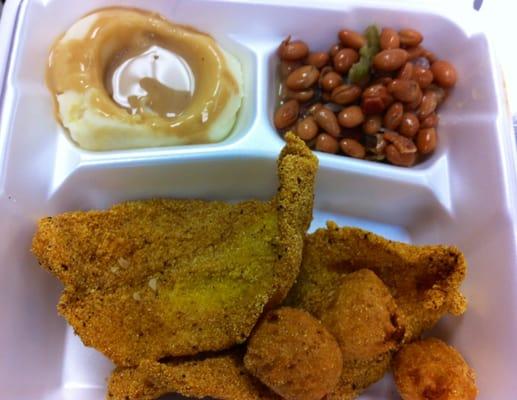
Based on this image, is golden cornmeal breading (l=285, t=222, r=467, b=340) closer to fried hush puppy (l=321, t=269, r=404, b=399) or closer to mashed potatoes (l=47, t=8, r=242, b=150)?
fried hush puppy (l=321, t=269, r=404, b=399)

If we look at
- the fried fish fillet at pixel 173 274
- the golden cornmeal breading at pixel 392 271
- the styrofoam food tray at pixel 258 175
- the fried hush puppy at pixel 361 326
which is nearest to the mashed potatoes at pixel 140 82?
the styrofoam food tray at pixel 258 175

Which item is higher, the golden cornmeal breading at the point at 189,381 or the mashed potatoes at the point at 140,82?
the mashed potatoes at the point at 140,82

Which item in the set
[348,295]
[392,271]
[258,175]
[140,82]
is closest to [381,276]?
[392,271]

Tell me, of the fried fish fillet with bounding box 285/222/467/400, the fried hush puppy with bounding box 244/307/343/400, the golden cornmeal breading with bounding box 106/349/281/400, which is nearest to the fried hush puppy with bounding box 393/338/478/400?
the fried fish fillet with bounding box 285/222/467/400

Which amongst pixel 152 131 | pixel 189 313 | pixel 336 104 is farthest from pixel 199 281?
pixel 336 104

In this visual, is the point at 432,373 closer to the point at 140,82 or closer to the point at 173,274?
the point at 173,274

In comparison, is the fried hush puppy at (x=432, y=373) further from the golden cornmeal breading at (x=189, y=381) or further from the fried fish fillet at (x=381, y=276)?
the golden cornmeal breading at (x=189, y=381)
